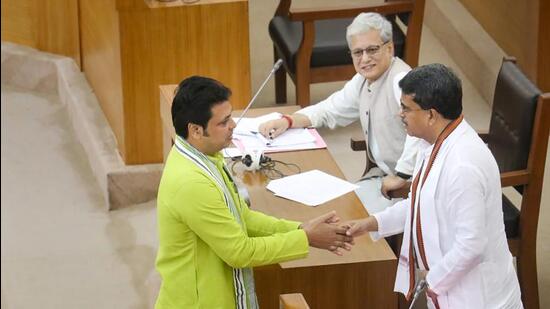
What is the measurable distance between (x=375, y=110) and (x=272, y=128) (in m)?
0.36

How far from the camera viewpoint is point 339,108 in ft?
13.3

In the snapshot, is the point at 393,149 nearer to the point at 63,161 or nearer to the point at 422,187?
the point at 422,187

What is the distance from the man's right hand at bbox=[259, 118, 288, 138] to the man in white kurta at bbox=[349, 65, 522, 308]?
1.03m

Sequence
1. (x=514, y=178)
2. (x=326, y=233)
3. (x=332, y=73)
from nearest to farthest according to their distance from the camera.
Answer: (x=326, y=233) → (x=514, y=178) → (x=332, y=73)

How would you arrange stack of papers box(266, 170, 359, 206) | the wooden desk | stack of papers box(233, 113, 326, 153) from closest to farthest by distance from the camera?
1. the wooden desk
2. stack of papers box(266, 170, 359, 206)
3. stack of papers box(233, 113, 326, 153)

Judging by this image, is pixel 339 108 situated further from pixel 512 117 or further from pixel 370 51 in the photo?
pixel 512 117

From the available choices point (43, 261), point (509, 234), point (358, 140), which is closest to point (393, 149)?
point (358, 140)

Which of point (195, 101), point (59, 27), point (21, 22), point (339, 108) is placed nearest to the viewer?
point (195, 101)

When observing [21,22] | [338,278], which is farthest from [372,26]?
[21,22]

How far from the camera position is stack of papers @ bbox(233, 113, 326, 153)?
3.79m

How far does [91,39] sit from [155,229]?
4.17ft

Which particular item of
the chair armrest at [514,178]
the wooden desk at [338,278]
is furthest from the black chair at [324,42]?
the wooden desk at [338,278]

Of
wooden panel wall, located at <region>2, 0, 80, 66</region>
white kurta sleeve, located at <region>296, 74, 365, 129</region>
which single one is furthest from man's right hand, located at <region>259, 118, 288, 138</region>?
wooden panel wall, located at <region>2, 0, 80, 66</region>

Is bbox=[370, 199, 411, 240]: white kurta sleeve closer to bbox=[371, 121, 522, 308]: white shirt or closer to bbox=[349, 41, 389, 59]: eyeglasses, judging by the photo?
bbox=[371, 121, 522, 308]: white shirt
